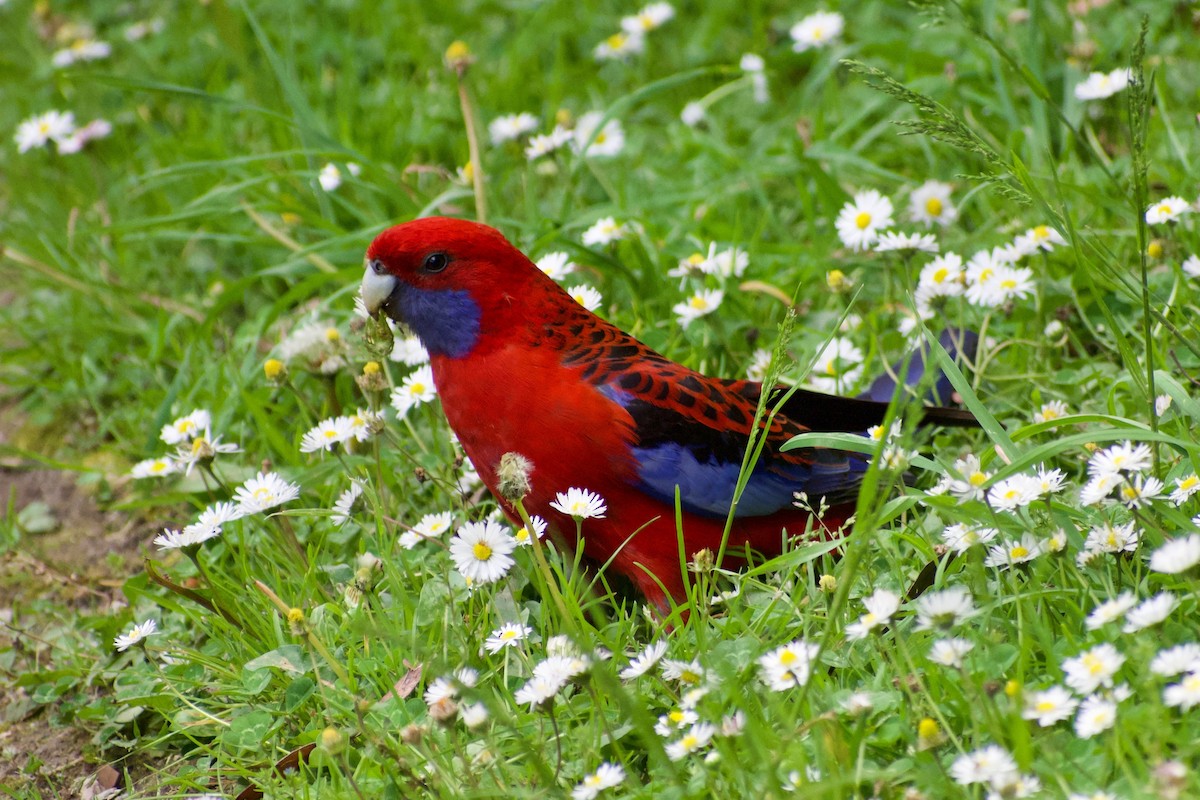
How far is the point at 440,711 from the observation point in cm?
202

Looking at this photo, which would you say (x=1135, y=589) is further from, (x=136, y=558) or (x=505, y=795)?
(x=136, y=558)

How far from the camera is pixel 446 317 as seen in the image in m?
2.96

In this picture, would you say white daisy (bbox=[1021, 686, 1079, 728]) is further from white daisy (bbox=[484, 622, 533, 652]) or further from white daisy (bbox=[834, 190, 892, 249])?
white daisy (bbox=[834, 190, 892, 249])

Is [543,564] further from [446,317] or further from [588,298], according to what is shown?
[588,298]

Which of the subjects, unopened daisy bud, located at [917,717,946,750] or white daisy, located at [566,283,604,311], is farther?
white daisy, located at [566,283,604,311]

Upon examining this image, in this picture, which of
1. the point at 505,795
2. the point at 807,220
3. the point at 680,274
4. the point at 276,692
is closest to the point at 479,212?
the point at 680,274

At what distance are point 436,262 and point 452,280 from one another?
0.20ft

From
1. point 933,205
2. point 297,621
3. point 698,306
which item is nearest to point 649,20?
point 933,205

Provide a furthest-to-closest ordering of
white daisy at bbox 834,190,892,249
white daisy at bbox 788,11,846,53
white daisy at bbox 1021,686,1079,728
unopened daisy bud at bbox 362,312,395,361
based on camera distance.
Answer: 1. white daisy at bbox 788,11,846,53
2. white daisy at bbox 834,190,892,249
3. unopened daisy bud at bbox 362,312,395,361
4. white daisy at bbox 1021,686,1079,728

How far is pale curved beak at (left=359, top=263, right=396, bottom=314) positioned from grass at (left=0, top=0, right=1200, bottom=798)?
0.46 metres

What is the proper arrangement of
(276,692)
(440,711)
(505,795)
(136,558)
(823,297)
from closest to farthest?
1. (440,711)
2. (505,795)
3. (276,692)
4. (136,558)
5. (823,297)

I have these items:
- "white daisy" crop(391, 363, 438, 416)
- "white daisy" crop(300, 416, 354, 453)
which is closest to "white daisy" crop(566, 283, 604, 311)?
"white daisy" crop(391, 363, 438, 416)

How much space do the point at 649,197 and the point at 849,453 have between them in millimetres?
1791

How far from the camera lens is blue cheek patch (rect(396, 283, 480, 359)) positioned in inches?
116
